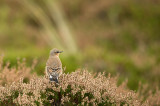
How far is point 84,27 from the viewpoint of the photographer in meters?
26.4

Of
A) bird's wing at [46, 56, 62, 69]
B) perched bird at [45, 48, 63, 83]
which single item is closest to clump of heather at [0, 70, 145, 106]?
perched bird at [45, 48, 63, 83]

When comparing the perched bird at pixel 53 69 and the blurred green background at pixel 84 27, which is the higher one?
the blurred green background at pixel 84 27

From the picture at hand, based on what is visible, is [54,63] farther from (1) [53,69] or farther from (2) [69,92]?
(2) [69,92]

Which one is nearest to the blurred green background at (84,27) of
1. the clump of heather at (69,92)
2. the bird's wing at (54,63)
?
the bird's wing at (54,63)

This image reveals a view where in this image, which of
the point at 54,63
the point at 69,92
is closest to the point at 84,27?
the point at 54,63

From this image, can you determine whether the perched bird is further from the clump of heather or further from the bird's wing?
the clump of heather

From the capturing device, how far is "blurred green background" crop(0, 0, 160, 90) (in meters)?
19.1

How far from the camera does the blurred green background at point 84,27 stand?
1906 centimetres

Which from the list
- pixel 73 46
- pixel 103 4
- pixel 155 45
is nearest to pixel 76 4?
pixel 103 4

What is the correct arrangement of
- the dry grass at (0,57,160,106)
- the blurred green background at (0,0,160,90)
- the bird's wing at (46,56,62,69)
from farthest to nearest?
the blurred green background at (0,0,160,90) → the bird's wing at (46,56,62,69) → the dry grass at (0,57,160,106)

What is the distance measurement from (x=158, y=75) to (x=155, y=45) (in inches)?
242

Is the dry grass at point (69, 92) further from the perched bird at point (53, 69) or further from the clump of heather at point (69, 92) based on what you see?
the perched bird at point (53, 69)

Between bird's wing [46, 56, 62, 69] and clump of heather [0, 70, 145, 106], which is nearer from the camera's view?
clump of heather [0, 70, 145, 106]

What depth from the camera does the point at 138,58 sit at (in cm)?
1747
